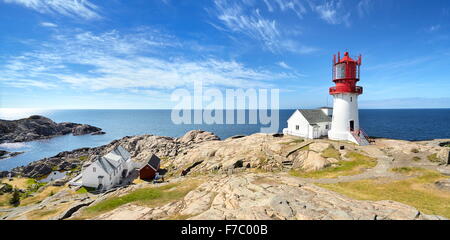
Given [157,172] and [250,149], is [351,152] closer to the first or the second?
[250,149]

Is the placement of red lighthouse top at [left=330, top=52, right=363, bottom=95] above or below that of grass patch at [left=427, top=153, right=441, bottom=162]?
above

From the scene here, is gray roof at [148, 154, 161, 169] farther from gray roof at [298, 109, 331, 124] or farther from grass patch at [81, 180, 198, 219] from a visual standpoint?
gray roof at [298, 109, 331, 124]

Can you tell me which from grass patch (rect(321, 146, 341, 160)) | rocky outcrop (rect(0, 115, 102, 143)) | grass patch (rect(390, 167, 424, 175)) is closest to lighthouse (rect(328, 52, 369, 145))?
grass patch (rect(321, 146, 341, 160))

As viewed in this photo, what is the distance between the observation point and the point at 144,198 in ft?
64.6

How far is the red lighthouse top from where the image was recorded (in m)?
34.6

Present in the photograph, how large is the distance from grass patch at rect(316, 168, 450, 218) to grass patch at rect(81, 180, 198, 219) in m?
15.5

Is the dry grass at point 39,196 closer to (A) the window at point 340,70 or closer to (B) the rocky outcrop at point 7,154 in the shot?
(A) the window at point 340,70

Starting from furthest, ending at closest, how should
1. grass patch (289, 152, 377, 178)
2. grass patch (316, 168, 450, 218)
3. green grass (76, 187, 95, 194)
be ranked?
green grass (76, 187, 95, 194), grass patch (289, 152, 377, 178), grass patch (316, 168, 450, 218)

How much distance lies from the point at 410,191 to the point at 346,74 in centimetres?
2310

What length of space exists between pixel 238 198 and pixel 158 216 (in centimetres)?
556

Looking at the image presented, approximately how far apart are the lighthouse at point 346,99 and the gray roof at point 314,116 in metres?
3.89

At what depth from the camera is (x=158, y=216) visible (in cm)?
1286

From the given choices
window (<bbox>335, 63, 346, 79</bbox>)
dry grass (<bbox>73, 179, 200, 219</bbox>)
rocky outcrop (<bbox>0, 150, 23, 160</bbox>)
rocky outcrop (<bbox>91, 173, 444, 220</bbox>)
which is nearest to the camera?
rocky outcrop (<bbox>91, 173, 444, 220</bbox>)
